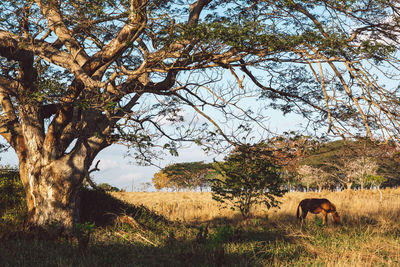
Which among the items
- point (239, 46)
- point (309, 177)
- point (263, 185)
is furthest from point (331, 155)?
point (239, 46)

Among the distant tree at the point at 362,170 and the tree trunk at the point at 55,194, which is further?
the distant tree at the point at 362,170

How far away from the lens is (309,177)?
4884 cm

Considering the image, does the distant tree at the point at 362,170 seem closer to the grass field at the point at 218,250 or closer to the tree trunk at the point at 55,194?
the grass field at the point at 218,250

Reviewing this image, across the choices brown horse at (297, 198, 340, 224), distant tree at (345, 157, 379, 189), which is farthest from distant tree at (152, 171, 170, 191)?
brown horse at (297, 198, 340, 224)

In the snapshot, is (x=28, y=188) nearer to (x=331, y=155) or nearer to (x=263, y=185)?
(x=263, y=185)

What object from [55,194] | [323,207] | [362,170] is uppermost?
[362,170]

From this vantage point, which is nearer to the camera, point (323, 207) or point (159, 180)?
point (323, 207)

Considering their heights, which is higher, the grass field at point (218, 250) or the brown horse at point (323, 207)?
the brown horse at point (323, 207)

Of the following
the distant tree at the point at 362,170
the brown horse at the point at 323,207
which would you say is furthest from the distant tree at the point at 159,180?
the brown horse at the point at 323,207

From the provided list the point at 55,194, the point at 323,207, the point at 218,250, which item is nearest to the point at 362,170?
the point at 323,207

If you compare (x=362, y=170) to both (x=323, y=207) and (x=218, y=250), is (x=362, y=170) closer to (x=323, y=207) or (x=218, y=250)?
(x=323, y=207)

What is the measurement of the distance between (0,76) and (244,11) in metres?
7.46

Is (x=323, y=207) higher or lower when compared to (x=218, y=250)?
higher

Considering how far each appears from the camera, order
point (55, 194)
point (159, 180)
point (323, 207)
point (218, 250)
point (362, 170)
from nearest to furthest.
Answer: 1. point (218, 250)
2. point (55, 194)
3. point (323, 207)
4. point (362, 170)
5. point (159, 180)
